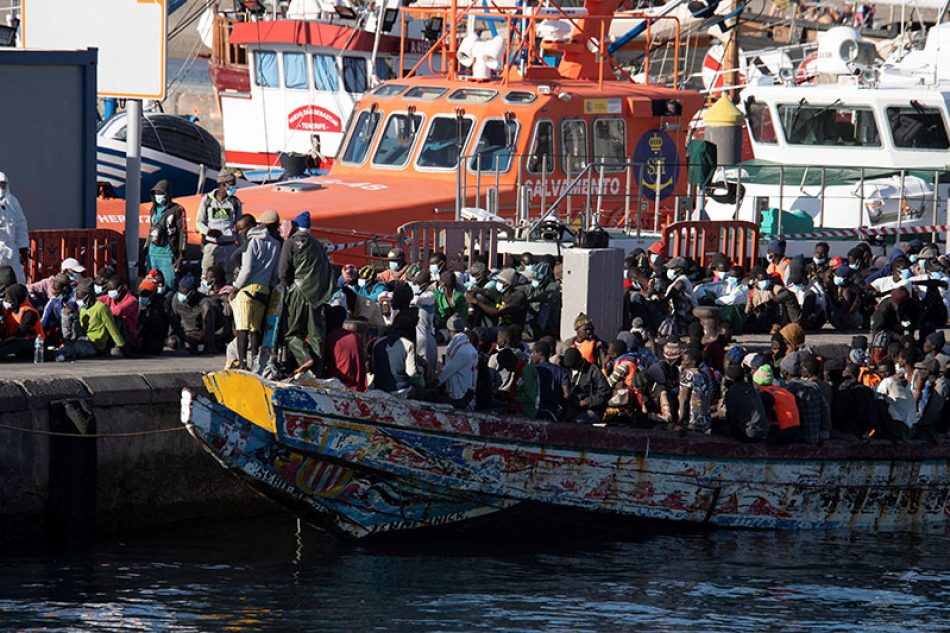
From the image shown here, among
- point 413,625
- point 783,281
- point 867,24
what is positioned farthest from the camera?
point 867,24

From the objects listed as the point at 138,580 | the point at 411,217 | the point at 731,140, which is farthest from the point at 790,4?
the point at 138,580

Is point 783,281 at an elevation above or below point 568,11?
below

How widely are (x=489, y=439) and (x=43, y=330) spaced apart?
416cm

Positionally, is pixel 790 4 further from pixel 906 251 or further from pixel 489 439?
pixel 489 439

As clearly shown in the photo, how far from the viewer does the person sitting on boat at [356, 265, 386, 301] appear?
17.0 metres

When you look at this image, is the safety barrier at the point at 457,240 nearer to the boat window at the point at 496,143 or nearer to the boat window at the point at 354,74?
the boat window at the point at 496,143

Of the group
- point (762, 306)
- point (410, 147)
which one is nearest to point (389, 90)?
point (410, 147)

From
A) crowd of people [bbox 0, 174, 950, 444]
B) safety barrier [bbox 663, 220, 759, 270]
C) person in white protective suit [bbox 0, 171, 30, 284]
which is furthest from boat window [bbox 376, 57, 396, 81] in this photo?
person in white protective suit [bbox 0, 171, 30, 284]

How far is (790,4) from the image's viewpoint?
1826 inches

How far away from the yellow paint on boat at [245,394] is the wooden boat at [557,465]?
1 cm

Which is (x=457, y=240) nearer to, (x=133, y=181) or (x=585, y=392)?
(x=133, y=181)

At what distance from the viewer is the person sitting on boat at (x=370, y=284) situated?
55.9ft

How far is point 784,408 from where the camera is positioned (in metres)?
15.0

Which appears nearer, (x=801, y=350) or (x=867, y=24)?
(x=801, y=350)
